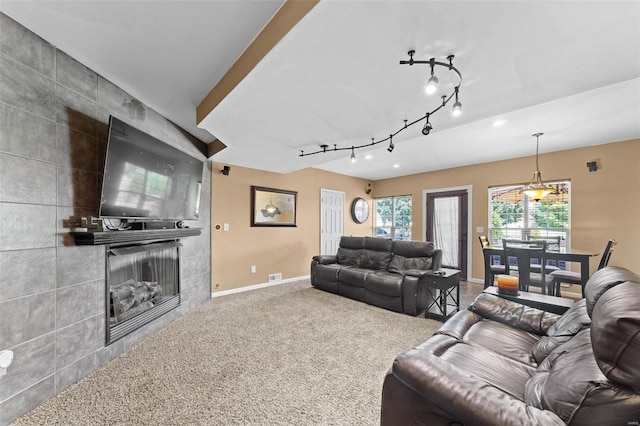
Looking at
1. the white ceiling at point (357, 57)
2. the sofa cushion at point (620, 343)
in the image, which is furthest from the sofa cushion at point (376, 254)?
the sofa cushion at point (620, 343)

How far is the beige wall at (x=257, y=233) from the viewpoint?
4.24 metres

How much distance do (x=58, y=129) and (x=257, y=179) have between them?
2999mm

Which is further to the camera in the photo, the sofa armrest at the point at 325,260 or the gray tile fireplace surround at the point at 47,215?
the sofa armrest at the point at 325,260

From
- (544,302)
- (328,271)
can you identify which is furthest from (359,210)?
(544,302)

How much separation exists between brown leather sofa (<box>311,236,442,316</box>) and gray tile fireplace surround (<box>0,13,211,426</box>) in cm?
284

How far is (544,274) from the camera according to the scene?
347 centimetres

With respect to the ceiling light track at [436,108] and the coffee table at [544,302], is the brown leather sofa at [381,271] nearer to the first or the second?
the coffee table at [544,302]

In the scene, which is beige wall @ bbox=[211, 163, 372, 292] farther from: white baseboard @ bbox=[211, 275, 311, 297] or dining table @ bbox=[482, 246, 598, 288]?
dining table @ bbox=[482, 246, 598, 288]

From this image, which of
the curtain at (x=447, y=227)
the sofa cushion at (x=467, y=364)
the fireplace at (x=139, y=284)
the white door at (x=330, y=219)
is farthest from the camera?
the white door at (x=330, y=219)

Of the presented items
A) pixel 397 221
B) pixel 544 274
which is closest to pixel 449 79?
pixel 544 274

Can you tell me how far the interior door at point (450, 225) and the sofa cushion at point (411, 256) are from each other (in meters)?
1.96

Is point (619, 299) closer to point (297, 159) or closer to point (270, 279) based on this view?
point (297, 159)

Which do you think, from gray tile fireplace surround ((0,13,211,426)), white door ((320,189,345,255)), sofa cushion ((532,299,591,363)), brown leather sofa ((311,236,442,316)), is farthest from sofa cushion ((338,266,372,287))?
gray tile fireplace surround ((0,13,211,426))

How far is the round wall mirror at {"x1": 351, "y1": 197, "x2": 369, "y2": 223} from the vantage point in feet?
21.6
